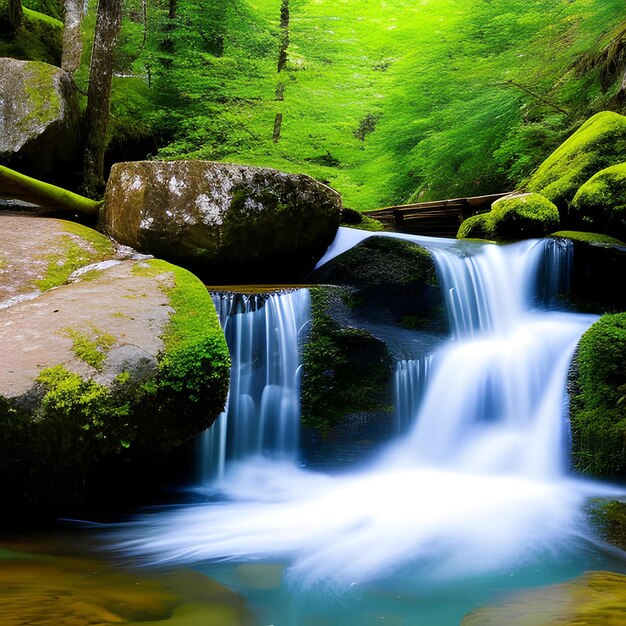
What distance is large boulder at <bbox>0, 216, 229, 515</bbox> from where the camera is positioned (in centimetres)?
296

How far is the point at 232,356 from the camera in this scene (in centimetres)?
486

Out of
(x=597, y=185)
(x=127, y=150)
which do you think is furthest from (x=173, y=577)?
(x=127, y=150)

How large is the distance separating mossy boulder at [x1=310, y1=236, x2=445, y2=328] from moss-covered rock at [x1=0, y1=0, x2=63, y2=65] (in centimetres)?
812

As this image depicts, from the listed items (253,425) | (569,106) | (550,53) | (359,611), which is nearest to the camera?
(359,611)

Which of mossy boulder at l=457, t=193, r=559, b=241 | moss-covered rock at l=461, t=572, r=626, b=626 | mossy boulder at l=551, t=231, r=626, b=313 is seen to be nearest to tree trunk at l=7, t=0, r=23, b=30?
mossy boulder at l=457, t=193, r=559, b=241

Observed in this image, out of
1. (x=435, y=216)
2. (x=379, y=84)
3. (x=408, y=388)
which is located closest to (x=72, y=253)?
(x=408, y=388)

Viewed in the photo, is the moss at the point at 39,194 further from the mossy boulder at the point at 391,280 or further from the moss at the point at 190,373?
the moss at the point at 190,373

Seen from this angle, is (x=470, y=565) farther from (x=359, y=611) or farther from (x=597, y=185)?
(x=597, y=185)

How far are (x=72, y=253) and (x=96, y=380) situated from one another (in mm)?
2102

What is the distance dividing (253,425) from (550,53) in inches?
350

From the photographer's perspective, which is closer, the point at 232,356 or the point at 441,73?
the point at 232,356

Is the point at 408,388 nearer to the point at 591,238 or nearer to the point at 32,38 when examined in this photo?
the point at 591,238

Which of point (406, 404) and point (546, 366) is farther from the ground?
point (546, 366)

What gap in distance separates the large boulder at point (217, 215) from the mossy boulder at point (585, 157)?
3.28 metres
